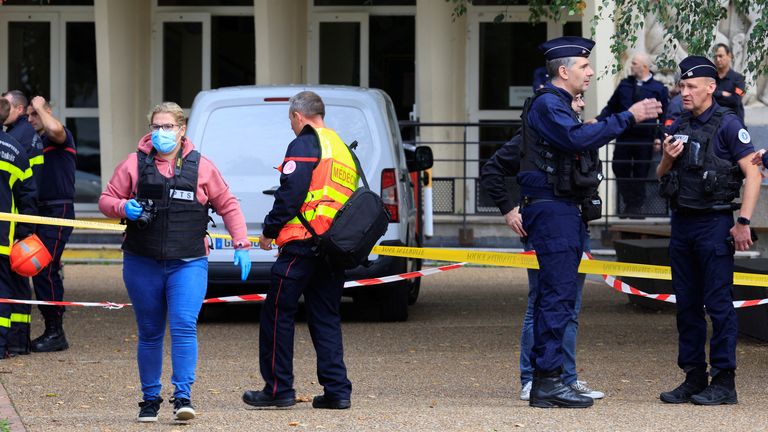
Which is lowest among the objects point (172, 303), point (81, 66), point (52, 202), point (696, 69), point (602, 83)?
point (172, 303)

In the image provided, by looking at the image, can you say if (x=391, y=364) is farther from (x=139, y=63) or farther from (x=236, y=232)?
(x=139, y=63)

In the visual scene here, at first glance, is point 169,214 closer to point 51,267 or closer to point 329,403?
point 329,403

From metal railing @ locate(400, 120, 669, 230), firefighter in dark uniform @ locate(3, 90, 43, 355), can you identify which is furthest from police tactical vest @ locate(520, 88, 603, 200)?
metal railing @ locate(400, 120, 669, 230)

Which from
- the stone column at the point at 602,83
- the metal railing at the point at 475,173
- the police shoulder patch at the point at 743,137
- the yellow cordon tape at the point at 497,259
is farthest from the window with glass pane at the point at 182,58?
the police shoulder patch at the point at 743,137

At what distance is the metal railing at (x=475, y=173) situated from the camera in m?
17.3

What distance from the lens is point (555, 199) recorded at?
24.6 ft

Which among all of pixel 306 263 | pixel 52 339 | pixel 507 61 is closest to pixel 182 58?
pixel 507 61

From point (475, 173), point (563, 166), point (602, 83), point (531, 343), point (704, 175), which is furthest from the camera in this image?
point (475, 173)

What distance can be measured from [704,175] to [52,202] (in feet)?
16.1

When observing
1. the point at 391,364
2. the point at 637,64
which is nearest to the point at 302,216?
the point at 391,364

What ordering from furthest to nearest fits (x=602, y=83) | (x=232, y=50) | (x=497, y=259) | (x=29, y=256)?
(x=232, y=50) < (x=602, y=83) < (x=29, y=256) < (x=497, y=259)

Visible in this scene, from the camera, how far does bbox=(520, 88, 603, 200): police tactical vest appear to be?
24.4ft

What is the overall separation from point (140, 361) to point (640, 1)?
473cm

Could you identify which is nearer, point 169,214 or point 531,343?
point 169,214
